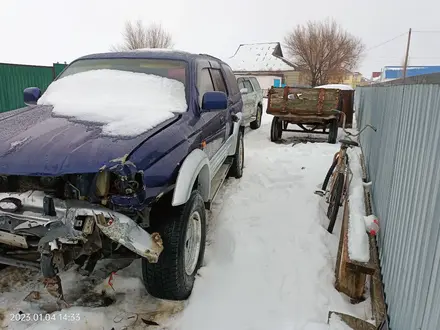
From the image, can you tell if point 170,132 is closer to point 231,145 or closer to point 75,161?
point 75,161

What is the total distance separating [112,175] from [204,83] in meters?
2.14

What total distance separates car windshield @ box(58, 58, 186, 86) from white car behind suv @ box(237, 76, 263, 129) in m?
6.64

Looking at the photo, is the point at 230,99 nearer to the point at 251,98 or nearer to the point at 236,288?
the point at 236,288

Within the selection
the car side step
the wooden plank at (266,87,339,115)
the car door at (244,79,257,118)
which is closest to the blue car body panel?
the car side step

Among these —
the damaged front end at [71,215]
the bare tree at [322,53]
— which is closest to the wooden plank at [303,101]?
the damaged front end at [71,215]

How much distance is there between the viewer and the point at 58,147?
2.25 m

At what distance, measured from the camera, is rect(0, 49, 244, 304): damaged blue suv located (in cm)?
217

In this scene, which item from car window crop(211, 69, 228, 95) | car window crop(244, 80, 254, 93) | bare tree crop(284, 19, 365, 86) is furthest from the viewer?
bare tree crop(284, 19, 365, 86)

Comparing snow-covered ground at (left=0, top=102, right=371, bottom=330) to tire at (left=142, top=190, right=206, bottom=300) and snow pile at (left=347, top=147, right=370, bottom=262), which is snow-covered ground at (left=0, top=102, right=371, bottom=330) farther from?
snow pile at (left=347, top=147, right=370, bottom=262)

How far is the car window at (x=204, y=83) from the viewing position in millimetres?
3817

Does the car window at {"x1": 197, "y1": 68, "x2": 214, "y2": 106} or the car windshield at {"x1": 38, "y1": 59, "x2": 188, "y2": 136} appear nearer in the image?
the car windshield at {"x1": 38, "y1": 59, "x2": 188, "y2": 136}

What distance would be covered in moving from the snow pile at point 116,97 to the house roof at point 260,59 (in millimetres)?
43182

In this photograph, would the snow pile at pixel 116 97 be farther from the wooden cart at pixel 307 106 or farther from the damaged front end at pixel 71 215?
the wooden cart at pixel 307 106

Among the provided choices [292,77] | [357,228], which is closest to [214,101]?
[357,228]
